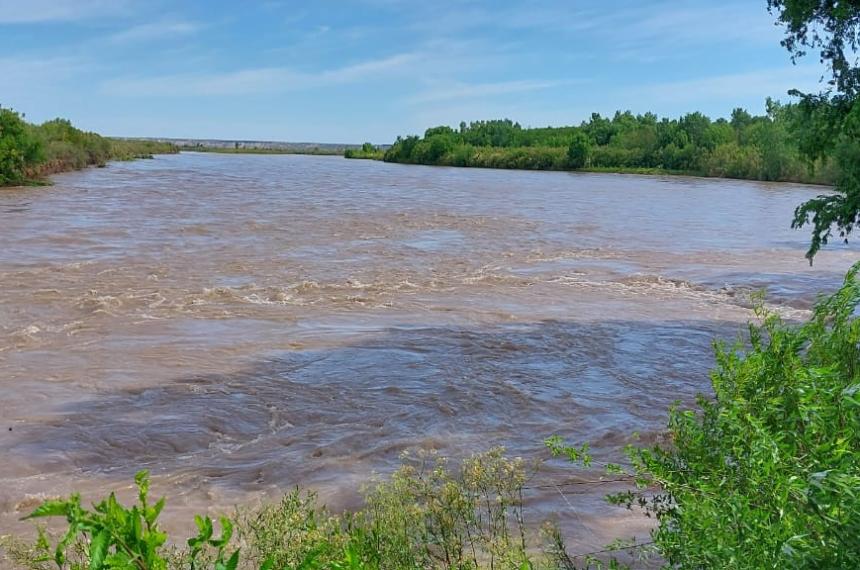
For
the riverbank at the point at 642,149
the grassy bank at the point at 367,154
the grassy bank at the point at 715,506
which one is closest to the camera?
the grassy bank at the point at 715,506

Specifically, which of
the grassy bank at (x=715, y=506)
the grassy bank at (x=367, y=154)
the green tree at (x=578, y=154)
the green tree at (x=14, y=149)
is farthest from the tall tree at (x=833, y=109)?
the grassy bank at (x=367, y=154)

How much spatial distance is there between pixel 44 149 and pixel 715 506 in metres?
48.0

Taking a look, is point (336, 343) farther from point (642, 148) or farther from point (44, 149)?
point (642, 148)

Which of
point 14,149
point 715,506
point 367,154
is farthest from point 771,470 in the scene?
point 367,154

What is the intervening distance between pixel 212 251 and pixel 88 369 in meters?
10.1

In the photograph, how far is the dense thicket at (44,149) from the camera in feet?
127

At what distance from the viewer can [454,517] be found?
3.76 metres

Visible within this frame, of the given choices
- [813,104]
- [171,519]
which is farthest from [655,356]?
[171,519]

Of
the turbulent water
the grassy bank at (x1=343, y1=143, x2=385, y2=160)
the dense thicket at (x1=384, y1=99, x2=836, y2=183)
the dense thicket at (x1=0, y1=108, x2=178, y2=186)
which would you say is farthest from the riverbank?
the dense thicket at (x1=0, y1=108, x2=178, y2=186)

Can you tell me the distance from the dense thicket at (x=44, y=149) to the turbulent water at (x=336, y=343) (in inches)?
580

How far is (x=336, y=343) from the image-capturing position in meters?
11.5

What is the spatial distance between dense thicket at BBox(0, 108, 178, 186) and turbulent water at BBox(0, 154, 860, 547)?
14743 millimetres

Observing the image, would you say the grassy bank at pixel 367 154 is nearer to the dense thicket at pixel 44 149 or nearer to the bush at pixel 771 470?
the dense thicket at pixel 44 149

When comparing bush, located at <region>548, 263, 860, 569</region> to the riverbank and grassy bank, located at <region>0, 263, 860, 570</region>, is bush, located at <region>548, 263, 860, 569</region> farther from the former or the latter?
the riverbank
